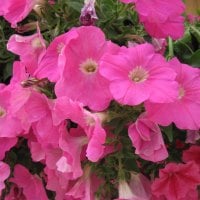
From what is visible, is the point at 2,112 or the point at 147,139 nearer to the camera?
the point at 147,139

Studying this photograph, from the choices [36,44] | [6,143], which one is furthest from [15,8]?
[6,143]

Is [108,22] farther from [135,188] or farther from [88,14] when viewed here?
[135,188]

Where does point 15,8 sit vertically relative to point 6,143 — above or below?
above

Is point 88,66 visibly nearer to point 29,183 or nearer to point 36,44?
point 36,44

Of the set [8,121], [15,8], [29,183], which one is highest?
[15,8]

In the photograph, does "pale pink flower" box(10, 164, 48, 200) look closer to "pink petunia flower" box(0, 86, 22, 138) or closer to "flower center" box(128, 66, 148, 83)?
"pink petunia flower" box(0, 86, 22, 138)

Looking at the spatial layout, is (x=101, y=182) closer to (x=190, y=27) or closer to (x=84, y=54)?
(x=84, y=54)

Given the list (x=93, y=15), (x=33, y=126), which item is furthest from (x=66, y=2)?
(x=33, y=126)
